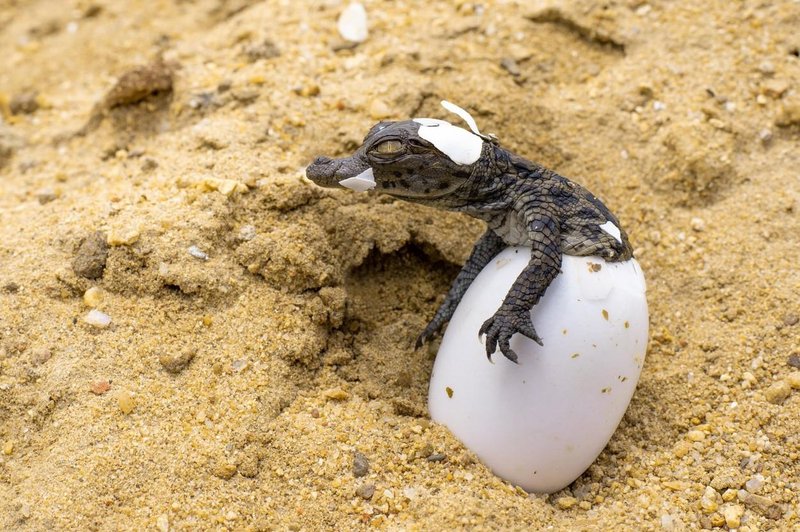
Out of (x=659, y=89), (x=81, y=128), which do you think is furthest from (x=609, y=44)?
(x=81, y=128)

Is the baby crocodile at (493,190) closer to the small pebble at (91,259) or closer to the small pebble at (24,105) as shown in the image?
the small pebble at (91,259)

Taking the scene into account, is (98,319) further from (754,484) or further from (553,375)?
(754,484)

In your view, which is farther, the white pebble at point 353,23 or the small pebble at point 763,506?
the white pebble at point 353,23

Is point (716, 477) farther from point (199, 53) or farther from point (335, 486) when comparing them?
point (199, 53)

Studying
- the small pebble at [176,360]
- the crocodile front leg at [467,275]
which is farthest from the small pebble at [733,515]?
the small pebble at [176,360]

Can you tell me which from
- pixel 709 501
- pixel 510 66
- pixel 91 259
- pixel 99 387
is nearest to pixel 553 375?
pixel 709 501

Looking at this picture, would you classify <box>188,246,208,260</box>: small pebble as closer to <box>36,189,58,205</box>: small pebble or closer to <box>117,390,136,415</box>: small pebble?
<box>117,390,136,415</box>: small pebble

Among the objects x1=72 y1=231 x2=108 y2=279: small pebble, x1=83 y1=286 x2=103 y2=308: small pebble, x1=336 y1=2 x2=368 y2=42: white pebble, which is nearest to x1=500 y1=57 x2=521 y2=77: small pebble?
x1=336 y1=2 x2=368 y2=42: white pebble

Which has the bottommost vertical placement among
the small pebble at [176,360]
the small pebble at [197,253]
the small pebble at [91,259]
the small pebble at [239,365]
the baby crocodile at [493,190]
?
the small pebble at [239,365]
